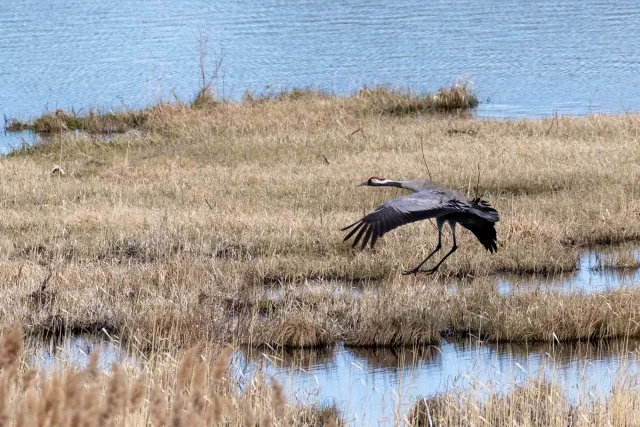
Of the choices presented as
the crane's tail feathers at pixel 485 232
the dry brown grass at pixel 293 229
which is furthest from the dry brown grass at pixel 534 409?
the crane's tail feathers at pixel 485 232

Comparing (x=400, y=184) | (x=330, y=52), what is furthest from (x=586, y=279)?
(x=330, y=52)

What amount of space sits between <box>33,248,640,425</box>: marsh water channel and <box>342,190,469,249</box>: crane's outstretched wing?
0.75m

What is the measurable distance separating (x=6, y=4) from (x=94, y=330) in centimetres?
3136

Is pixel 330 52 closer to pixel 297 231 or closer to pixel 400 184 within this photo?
pixel 297 231

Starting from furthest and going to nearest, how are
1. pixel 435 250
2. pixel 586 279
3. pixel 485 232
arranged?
pixel 586 279 < pixel 435 250 < pixel 485 232

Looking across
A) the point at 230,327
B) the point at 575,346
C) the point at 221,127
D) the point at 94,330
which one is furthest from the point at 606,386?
the point at 221,127

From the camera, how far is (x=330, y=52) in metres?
25.0

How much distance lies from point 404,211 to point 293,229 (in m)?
2.46

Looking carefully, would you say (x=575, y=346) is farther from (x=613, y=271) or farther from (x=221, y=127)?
(x=221, y=127)

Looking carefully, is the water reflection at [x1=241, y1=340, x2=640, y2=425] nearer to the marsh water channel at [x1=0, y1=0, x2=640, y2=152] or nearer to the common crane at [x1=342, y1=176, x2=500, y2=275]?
the common crane at [x1=342, y1=176, x2=500, y2=275]

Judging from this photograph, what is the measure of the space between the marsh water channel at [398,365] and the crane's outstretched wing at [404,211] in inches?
29.5

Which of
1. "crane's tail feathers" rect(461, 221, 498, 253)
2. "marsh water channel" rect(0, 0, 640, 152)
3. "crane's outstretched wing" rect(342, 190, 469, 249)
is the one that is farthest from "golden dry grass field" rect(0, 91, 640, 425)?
"marsh water channel" rect(0, 0, 640, 152)

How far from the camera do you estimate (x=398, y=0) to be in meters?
34.5

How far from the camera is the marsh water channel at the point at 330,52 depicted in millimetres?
19094
